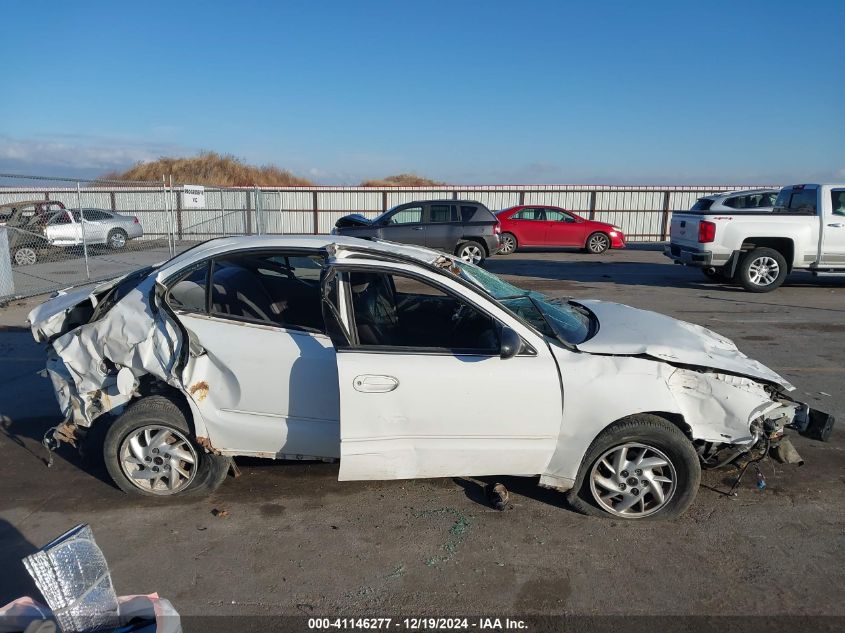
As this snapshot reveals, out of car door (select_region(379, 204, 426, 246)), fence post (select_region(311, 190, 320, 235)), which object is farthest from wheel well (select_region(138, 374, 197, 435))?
fence post (select_region(311, 190, 320, 235))

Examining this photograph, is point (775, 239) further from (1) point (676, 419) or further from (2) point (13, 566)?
(2) point (13, 566)

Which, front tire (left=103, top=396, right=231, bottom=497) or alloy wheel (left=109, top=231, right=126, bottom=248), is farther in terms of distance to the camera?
alloy wheel (left=109, top=231, right=126, bottom=248)

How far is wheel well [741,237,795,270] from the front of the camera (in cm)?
1173

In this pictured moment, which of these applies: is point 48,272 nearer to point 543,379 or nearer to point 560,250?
point 543,379

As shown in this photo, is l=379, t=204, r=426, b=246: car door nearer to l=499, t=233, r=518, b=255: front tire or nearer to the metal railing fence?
l=499, t=233, r=518, b=255: front tire

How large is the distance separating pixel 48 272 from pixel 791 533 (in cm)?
1527

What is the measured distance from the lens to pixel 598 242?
20.6 meters

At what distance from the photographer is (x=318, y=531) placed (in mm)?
3650

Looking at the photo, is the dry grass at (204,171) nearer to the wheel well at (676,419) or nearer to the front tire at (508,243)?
the front tire at (508,243)

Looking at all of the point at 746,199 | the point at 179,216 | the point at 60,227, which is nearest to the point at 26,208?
the point at 60,227

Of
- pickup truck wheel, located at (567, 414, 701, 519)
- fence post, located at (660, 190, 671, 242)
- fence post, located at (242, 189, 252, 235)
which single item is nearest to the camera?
pickup truck wheel, located at (567, 414, 701, 519)

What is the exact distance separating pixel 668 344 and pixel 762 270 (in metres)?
9.62

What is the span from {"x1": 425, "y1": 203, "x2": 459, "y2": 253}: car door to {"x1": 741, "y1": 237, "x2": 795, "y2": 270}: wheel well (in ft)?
23.7

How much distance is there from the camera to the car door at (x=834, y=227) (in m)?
11.4
